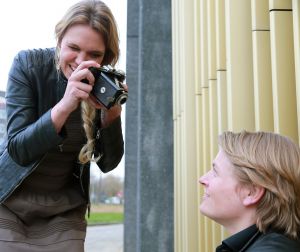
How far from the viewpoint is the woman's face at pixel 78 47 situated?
2.21 meters

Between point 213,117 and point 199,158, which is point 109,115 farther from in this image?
point 199,158

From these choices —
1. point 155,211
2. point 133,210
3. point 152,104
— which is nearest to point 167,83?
point 152,104

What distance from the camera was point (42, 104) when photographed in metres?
2.28

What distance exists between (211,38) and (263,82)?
1.05m

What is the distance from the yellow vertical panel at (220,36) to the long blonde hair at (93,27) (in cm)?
72

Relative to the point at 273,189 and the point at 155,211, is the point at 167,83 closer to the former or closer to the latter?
the point at 155,211

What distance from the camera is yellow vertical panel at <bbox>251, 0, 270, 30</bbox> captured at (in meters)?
2.26

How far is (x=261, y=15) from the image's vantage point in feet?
7.48

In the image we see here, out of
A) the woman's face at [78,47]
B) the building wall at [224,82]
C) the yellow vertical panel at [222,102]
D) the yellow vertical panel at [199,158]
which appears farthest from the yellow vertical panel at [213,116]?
the woman's face at [78,47]

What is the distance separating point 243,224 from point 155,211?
13.1 ft

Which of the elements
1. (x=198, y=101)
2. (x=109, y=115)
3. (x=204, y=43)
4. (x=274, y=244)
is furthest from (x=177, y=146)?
(x=274, y=244)

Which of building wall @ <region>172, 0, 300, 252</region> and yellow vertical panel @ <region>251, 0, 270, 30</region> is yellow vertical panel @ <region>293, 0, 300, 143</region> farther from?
yellow vertical panel @ <region>251, 0, 270, 30</region>

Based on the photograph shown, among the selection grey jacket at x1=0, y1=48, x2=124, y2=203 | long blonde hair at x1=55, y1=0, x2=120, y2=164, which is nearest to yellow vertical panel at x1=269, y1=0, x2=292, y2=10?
long blonde hair at x1=55, y1=0, x2=120, y2=164

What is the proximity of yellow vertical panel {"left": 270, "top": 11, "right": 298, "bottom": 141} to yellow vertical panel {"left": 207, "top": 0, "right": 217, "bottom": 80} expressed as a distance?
3.58ft
